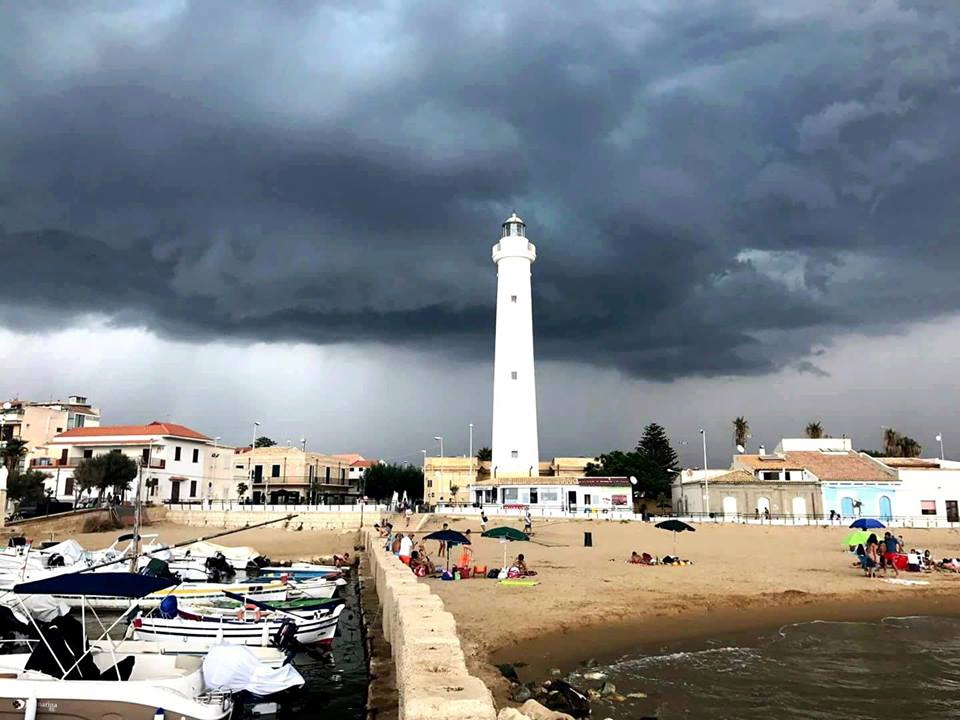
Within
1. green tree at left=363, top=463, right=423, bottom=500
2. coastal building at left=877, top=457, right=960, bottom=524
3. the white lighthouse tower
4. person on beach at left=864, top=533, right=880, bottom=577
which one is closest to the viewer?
person on beach at left=864, top=533, right=880, bottom=577

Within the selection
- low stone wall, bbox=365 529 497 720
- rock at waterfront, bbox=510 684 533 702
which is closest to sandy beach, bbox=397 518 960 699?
rock at waterfront, bbox=510 684 533 702

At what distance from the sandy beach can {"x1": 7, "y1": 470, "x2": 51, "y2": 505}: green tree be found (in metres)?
32.6

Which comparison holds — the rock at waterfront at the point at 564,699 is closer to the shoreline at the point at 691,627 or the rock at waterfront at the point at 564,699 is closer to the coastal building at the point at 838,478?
the shoreline at the point at 691,627

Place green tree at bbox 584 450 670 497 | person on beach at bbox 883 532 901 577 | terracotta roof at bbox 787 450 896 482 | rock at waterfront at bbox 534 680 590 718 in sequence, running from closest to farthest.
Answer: rock at waterfront at bbox 534 680 590 718 → person on beach at bbox 883 532 901 577 → terracotta roof at bbox 787 450 896 482 → green tree at bbox 584 450 670 497

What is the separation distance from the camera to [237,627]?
635 inches

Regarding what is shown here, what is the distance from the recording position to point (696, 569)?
2891 centimetres

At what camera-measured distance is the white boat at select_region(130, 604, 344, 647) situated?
15.8 metres

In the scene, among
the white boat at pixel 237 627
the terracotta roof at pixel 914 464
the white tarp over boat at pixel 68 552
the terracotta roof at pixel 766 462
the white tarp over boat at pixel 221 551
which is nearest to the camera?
the white boat at pixel 237 627

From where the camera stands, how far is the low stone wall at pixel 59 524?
149 feet

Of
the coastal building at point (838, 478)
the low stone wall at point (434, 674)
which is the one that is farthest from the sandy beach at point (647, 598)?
the coastal building at point (838, 478)

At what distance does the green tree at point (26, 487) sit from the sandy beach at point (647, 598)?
3263 centimetres

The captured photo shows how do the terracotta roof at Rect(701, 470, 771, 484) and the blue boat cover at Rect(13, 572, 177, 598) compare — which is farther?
the terracotta roof at Rect(701, 470, 771, 484)

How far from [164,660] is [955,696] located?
13844mm

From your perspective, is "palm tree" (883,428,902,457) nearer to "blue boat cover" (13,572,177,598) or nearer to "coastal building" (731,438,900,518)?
"coastal building" (731,438,900,518)
